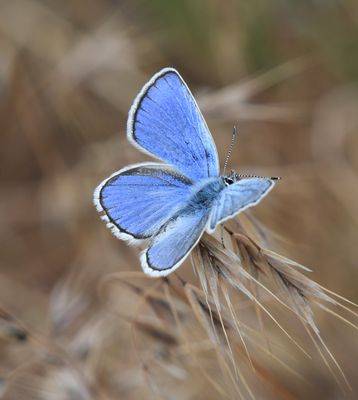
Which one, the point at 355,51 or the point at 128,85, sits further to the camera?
the point at 128,85

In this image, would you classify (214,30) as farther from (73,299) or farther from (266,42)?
(73,299)

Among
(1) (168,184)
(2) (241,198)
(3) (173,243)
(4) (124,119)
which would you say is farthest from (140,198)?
(4) (124,119)

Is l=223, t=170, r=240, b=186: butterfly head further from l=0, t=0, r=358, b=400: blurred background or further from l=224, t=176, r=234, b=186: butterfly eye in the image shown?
l=0, t=0, r=358, b=400: blurred background

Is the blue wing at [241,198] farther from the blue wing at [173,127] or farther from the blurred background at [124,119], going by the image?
the blurred background at [124,119]

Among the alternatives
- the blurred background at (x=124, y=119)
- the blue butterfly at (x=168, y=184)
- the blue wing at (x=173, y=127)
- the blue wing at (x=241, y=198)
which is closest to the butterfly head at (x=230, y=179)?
the blue butterfly at (x=168, y=184)

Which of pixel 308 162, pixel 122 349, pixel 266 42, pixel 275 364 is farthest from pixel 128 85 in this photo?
pixel 275 364

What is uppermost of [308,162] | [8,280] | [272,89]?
[272,89]

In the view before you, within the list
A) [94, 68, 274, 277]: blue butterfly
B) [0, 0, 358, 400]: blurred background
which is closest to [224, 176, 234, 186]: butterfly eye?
[94, 68, 274, 277]: blue butterfly
